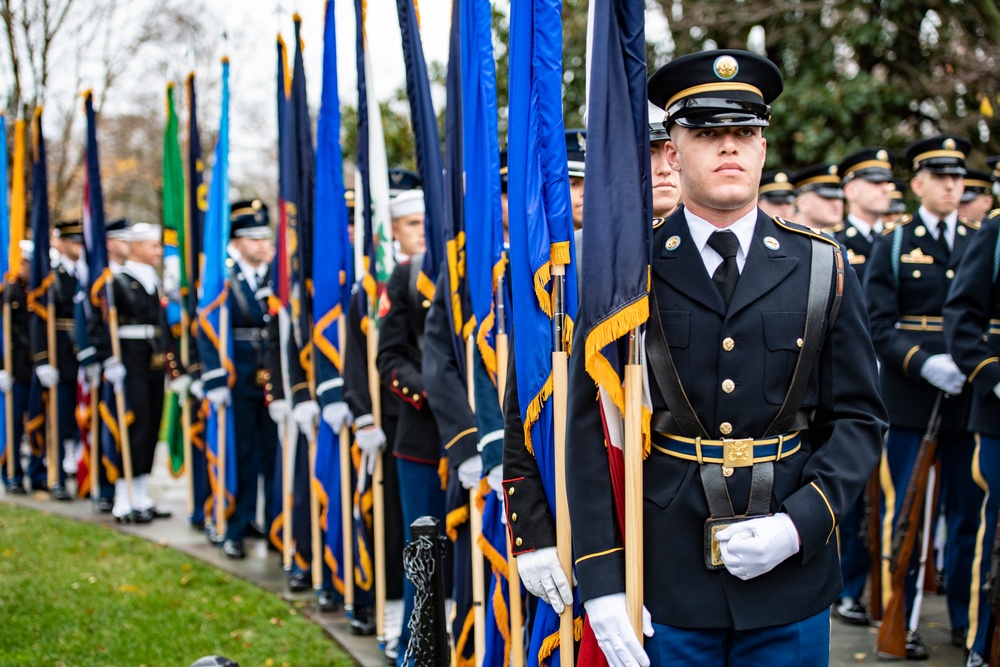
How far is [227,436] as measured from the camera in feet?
25.0

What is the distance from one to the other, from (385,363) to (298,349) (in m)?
1.61

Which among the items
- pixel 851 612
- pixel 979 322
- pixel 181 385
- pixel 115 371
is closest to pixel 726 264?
pixel 979 322

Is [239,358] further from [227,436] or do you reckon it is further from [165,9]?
[165,9]

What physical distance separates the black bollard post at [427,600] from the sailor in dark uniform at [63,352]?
7.29 m

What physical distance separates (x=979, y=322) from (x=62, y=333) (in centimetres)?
848

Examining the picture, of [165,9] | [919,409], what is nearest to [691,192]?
[919,409]

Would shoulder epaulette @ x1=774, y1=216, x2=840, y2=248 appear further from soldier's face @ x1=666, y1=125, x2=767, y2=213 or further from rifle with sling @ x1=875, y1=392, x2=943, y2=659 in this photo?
rifle with sling @ x1=875, y1=392, x2=943, y2=659

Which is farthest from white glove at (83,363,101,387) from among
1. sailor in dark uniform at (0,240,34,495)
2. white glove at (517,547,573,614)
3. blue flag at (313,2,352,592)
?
white glove at (517,547,573,614)

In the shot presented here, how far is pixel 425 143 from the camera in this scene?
4.78 metres

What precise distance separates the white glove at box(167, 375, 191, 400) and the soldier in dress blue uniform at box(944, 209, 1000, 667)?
5.97 metres

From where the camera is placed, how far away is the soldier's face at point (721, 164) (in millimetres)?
2574

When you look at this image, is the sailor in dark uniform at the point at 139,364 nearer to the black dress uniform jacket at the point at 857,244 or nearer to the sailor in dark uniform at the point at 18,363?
the sailor in dark uniform at the point at 18,363

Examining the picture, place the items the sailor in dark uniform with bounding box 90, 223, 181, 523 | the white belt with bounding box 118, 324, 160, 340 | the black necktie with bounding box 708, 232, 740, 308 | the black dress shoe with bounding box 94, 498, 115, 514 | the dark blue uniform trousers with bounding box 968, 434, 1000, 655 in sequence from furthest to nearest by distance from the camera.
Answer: the black dress shoe with bounding box 94, 498, 115, 514, the white belt with bounding box 118, 324, 160, 340, the sailor in dark uniform with bounding box 90, 223, 181, 523, the dark blue uniform trousers with bounding box 968, 434, 1000, 655, the black necktie with bounding box 708, 232, 740, 308

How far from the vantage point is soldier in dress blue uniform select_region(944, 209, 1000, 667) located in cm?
449
